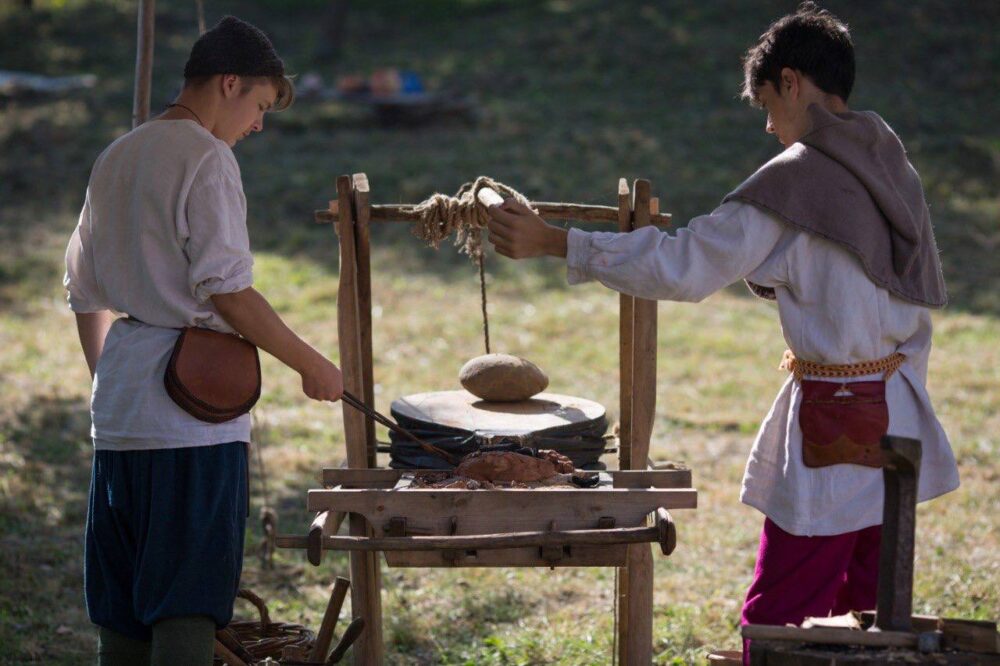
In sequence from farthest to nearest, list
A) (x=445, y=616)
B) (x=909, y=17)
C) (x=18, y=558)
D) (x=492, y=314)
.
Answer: (x=909, y=17) < (x=492, y=314) < (x=18, y=558) < (x=445, y=616)

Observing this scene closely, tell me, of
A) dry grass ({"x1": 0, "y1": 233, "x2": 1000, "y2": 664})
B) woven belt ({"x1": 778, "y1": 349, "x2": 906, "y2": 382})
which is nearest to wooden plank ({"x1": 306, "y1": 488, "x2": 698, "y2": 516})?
woven belt ({"x1": 778, "y1": 349, "x2": 906, "y2": 382})

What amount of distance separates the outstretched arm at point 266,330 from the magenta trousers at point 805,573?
1089mm

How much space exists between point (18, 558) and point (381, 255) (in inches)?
248

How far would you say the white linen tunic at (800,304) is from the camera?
2584 mm

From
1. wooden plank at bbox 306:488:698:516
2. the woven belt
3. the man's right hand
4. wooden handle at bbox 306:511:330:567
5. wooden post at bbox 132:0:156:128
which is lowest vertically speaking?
wooden handle at bbox 306:511:330:567

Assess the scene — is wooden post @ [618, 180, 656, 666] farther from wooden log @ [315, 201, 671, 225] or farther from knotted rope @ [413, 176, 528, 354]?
knotted rope @ [413, 176, 528, 354]

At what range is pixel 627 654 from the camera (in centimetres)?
311

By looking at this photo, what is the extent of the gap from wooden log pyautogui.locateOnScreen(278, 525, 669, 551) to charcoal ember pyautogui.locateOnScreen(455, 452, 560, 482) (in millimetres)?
255

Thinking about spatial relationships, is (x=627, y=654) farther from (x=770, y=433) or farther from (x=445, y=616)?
(x=445, y=616)

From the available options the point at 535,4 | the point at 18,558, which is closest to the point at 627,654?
the point at 18,558

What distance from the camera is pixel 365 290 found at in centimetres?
338

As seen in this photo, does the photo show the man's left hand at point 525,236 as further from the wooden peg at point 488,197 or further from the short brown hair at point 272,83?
the short brown hair at point 272,83

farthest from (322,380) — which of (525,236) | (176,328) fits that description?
(525,236)

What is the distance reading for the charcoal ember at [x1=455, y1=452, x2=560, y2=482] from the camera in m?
2.88
